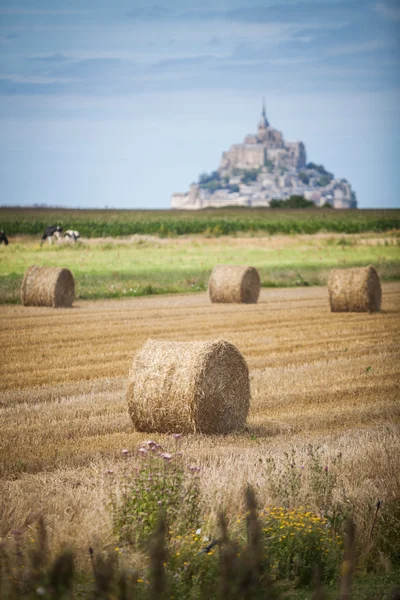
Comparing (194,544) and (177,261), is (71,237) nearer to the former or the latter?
(177,261)

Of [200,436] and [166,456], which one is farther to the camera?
[200,436]

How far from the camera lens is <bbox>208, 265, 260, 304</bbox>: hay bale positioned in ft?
90.2

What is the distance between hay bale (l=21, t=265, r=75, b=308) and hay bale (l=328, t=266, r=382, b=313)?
8.04 metres

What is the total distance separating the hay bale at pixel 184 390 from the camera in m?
10.2

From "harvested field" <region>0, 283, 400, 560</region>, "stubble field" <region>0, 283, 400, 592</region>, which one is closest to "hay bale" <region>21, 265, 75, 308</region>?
"harvested field" <region>0, 283, 400, 560</region>

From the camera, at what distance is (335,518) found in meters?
6.57

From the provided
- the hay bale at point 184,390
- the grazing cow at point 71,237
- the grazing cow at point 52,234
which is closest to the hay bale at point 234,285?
the hay bale at point 184,390

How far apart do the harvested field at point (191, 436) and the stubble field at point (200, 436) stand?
21 mm

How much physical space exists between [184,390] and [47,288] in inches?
628

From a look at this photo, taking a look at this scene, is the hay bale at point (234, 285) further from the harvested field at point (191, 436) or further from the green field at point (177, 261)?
the green field at point (177, 261)

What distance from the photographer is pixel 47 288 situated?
2541 cm

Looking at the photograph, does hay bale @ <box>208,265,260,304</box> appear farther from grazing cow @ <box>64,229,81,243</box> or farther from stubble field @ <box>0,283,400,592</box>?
grazing cow @ <box>64,229,81,243</box>

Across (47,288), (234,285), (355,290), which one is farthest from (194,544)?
(234,285)

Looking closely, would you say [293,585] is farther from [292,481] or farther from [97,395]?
[97,395]
